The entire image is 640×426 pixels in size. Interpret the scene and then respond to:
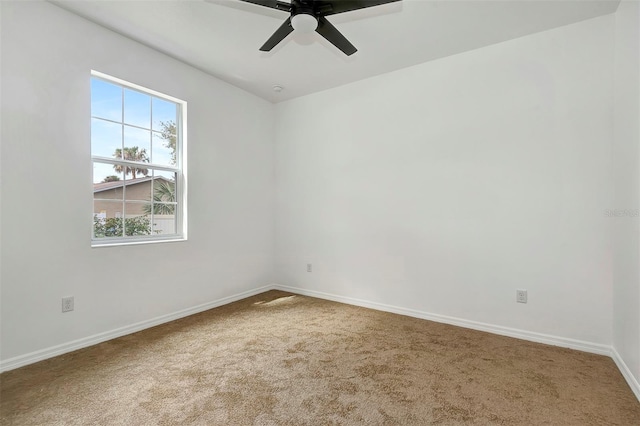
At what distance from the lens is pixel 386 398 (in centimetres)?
192

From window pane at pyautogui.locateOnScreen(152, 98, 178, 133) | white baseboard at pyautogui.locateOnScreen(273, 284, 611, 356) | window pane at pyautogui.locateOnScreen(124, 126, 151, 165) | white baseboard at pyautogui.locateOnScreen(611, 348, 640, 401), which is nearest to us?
white baseboard at pyautogui.locateOnScreen(611, 348, 640, 401)

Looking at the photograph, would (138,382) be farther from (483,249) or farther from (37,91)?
(483,249)

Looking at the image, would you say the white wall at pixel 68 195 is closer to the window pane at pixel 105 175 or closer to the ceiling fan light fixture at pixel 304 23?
the window pane at pixel 105 175

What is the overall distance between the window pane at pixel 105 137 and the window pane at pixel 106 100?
0.07 metres

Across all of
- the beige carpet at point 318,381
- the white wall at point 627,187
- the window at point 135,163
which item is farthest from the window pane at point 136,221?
the white wall at point 627,187

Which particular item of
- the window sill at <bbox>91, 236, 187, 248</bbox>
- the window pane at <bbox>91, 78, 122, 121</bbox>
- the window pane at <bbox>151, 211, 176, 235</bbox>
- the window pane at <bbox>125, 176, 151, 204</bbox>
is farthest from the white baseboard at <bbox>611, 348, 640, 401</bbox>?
the window pane at <bbox>91, 78, 122, 121</bbox>

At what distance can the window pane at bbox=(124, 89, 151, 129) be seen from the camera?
303 centimetres

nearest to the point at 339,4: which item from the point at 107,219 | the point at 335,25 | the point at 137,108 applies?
the point at 335,25

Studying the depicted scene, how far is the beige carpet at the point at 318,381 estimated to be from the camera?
1.76 m

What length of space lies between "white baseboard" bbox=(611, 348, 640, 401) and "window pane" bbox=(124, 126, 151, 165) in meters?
4.23

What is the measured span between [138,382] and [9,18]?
2.70 metres

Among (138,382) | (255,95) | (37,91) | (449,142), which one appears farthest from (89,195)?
(449,142)

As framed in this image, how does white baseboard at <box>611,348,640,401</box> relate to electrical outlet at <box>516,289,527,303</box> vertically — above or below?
below

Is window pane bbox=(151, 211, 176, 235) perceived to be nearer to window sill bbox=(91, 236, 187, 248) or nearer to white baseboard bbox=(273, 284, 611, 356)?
window sill bbox=(91, 236, 187, 248)
